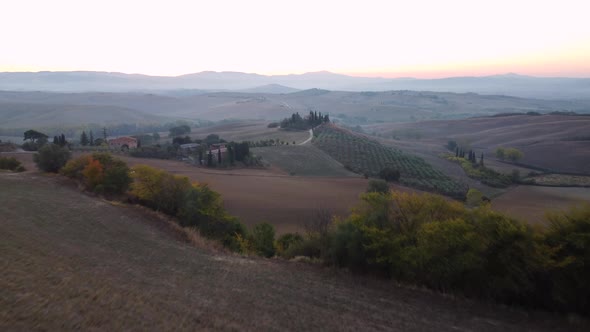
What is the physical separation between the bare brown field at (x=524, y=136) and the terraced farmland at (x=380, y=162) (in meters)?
24.2

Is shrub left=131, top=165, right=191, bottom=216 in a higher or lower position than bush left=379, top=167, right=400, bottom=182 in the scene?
higher

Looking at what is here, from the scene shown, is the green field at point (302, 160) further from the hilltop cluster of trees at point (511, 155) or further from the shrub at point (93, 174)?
the hilltop cluster of trees at point (511, 155)

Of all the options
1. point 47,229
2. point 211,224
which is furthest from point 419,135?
point 47,229

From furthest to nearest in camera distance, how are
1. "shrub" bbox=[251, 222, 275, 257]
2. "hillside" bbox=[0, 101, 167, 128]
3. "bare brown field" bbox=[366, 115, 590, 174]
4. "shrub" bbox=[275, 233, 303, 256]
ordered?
"hillside" bbox=[0, 101, 167, 128], "bare brown field" bbox=[366, 115, 590, 174], "shrub" bbox=[251, 222, 275, 257], "shrub" bbox=[275, 233, 303, 256]

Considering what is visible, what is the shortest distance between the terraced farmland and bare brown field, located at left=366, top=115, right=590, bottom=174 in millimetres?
24201

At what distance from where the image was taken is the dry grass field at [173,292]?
1286 centimetres

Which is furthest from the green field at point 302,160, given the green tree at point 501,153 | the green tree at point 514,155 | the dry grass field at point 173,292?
the green tree at point 501,153

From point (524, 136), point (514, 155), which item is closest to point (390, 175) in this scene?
point (514, 155)

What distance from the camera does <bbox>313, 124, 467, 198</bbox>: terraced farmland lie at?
59.2 metres

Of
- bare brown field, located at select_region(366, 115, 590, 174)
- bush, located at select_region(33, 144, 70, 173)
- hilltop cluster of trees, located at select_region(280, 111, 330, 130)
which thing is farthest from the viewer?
hilltop cluster of trees, located at select_region(280, 111, 330, 130)

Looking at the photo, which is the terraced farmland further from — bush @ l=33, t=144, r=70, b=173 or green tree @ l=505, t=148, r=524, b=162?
bush @ l=33, t=144, r=70, b=173

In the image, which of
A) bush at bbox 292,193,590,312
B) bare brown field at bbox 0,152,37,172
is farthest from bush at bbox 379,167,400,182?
bare brown field at bbox 0,152,37,172

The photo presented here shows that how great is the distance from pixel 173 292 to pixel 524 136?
117 meters

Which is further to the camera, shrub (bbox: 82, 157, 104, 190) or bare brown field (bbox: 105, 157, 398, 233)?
bare brown field (bbox: 105, 157, 398, 233)
